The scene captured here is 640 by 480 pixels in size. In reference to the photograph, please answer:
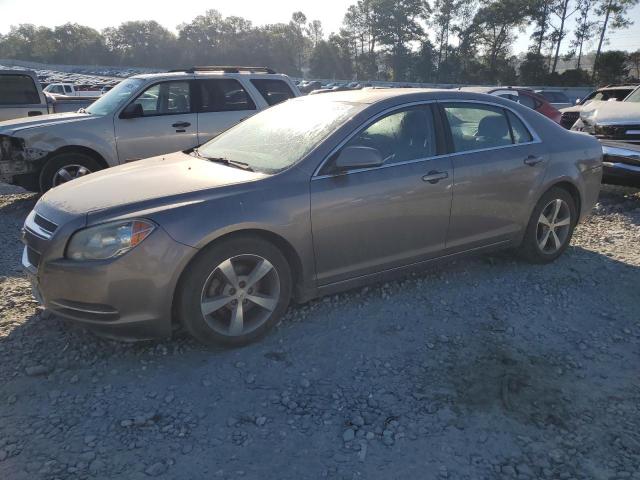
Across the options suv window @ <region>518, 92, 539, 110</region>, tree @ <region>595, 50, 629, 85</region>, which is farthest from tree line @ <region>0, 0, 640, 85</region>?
suv window @ <region>518, 92, 539, 110</region>

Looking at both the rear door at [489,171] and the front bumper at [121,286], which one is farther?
the rear door at [489,171]

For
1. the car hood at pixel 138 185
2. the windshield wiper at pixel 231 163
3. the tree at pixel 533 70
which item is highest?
the windshield wiper at pixel 231 163

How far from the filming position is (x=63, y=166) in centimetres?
691

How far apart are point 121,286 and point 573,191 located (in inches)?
165

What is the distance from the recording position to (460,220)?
427 cm

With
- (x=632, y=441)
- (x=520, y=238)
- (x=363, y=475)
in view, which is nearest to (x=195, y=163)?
(x=363, y=475)

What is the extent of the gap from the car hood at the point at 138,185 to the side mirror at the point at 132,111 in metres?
3.39

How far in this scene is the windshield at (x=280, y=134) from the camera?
379 cm

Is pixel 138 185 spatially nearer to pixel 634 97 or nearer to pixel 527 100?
pixel 634 97

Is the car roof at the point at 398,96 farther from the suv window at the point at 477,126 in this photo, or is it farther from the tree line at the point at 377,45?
the tree line at the point at 377,45

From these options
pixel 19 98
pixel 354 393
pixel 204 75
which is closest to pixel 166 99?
pixel 204 75

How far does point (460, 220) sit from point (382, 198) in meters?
0.84

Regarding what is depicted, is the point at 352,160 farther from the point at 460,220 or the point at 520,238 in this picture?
the point at 520,238

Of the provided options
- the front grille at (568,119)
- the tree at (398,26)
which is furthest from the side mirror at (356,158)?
the tree at (398,26)
